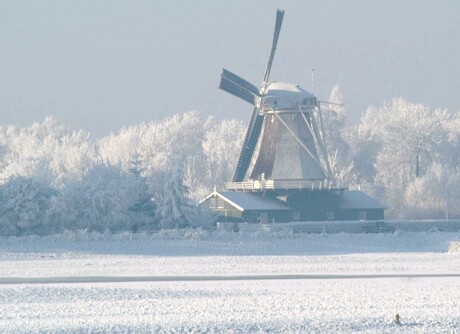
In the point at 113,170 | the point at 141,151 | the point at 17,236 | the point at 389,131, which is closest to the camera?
the point at 17,236

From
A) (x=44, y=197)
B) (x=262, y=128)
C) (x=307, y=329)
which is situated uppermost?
(x=262, y=128)

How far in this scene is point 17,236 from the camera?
58719mm

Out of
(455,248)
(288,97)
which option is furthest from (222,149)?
(455,248)

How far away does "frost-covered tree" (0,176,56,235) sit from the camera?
196ft

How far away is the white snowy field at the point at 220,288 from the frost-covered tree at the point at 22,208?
3564 millimetres

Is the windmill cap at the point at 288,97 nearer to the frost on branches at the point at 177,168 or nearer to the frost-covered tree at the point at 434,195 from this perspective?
the frost on branches at the point at 177,168

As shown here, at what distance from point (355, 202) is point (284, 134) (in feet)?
21.9

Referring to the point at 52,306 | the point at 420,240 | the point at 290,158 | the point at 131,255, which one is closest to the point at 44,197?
the point at 131,255

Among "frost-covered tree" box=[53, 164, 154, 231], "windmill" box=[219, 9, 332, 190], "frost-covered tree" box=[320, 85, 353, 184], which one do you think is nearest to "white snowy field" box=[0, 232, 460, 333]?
"frost-covered tree" box=[53, 164, 154, 231]

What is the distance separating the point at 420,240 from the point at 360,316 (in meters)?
35.6

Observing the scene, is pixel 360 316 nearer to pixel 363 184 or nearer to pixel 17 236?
pixel 17 236

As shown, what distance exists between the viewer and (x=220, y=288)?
32906 millimetres

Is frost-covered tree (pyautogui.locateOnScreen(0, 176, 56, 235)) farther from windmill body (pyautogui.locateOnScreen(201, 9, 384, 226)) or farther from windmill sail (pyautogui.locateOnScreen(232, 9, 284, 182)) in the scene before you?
windmill sail (pyautogui.locateOnScreen(232, 9, 284, 182))

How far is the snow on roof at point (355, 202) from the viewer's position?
6912 cm
